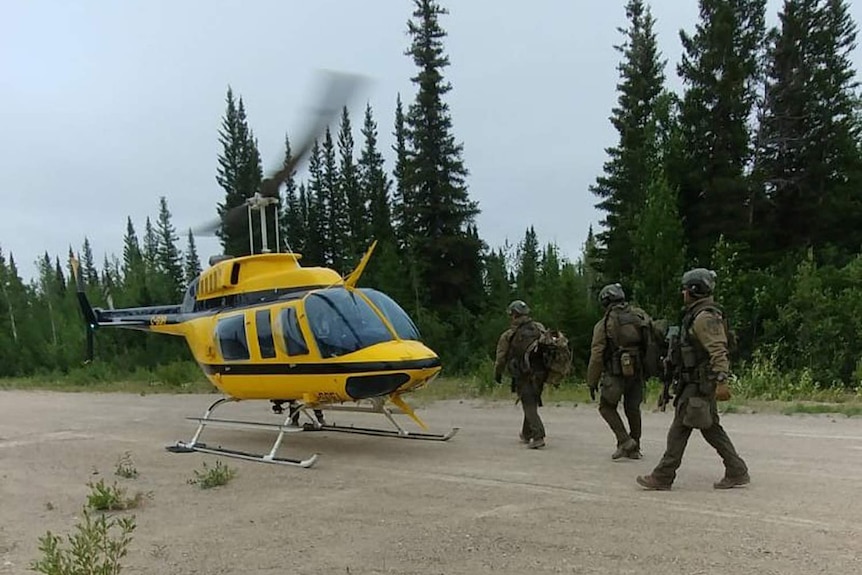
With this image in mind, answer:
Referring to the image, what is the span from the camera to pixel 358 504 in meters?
6.57

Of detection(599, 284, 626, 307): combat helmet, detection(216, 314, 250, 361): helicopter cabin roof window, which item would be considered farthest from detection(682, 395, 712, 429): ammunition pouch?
detection(216, 314, 250, 361): helicopter cabin roof window

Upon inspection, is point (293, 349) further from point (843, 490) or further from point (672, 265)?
point (672, 265)

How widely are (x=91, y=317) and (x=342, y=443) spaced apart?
21.9 feet

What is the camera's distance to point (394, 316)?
921 cm

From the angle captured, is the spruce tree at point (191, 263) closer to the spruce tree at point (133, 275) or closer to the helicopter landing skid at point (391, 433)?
the spruce tree at point (133, 275)

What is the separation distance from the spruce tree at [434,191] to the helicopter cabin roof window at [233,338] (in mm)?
24523

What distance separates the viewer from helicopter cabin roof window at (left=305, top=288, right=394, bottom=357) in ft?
28.7

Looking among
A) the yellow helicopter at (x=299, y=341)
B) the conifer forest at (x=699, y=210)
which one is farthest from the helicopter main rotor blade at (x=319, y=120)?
the conifer forest at (x=699, y=210)

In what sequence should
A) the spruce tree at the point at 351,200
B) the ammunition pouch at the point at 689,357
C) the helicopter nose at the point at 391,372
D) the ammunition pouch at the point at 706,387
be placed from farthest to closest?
the spruce tree at the point at 351,200 < the helicopter nose at the point at 391,372 < the ammunition pouch at the point at 689,357 < the ammunition pouch at the point at 706,387

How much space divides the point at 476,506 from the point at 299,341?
3753 millimetres

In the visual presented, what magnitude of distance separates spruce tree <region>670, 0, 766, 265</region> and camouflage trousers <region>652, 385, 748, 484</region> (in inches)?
948

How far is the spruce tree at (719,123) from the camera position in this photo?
2938 cm

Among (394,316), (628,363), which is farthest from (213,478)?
(628,363)

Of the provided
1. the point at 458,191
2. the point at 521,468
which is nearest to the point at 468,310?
the point at 458,191
